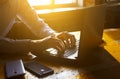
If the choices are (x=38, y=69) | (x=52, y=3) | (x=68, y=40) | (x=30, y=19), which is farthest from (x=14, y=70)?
(x=52, y=3)

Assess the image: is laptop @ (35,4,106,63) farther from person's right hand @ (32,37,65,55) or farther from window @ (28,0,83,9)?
window @ (28,0,83,9)

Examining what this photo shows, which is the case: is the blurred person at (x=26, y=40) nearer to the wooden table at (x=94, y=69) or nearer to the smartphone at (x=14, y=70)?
the wooden table at (x=94, y=69)

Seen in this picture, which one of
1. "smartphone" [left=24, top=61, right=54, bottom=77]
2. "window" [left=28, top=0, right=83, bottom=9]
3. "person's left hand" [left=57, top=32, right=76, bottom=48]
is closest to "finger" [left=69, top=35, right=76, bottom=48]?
"person's left hand" [left=57, top=32, right=76, bottom=48]

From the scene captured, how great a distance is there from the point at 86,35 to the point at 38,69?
28 cm

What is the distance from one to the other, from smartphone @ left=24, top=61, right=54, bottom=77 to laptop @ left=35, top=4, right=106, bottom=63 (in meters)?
0.11

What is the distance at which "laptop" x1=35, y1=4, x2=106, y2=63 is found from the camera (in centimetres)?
118

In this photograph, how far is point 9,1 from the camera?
1.64 metres

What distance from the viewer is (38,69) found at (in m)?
1.13

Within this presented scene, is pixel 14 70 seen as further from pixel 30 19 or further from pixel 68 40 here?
pixel 30 19

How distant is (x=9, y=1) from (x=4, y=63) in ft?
1.80

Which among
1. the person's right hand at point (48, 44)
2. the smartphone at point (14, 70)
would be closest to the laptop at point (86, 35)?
the person's right hand at point (48, 44)

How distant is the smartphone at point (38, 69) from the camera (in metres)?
1.09

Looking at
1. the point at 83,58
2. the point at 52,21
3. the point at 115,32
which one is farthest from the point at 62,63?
the point at 52,21

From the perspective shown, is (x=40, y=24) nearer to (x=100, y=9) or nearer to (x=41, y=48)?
(x=41, y=48)
